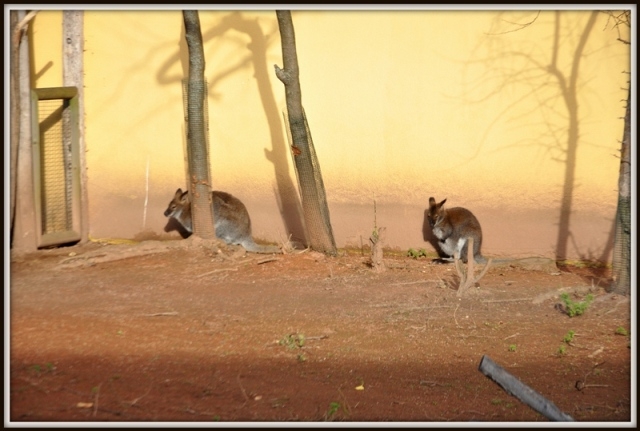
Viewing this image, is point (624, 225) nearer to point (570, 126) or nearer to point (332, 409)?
point (570, 126)

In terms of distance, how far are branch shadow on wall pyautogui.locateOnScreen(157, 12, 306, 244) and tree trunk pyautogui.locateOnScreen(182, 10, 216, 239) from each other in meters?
0.77

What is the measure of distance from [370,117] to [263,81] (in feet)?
4.59

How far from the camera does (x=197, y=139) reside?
31.0ft

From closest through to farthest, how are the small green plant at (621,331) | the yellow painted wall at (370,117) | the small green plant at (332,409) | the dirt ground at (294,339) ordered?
the small green plant at (332,409)
the dirt ground at (294,339)
the small green plant at (621,331)
the yellow painted wall at (370,117)

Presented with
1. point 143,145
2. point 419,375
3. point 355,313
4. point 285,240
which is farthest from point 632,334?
point 143,145

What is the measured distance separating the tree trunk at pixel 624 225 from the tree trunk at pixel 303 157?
3241 mm

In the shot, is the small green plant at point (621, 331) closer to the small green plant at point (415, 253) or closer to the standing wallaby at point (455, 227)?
the standing wallaby at point (455, 227)

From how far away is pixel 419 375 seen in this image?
21.0ft

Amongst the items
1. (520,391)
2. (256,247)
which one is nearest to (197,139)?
(256,247)

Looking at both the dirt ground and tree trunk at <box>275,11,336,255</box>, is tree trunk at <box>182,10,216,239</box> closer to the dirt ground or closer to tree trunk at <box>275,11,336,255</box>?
the dirt ground

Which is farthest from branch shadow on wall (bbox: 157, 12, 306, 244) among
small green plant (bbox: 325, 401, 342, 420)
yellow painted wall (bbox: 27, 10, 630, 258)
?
small green plant (bbox: 325, 401, 342, 420)

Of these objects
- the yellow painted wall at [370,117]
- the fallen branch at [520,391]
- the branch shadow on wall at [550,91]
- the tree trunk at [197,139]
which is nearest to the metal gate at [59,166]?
the yellow painted wall at [370,117]

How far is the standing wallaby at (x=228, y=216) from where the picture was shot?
10.0 metres

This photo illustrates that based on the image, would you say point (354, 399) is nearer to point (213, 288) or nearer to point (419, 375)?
point (419, 375)
